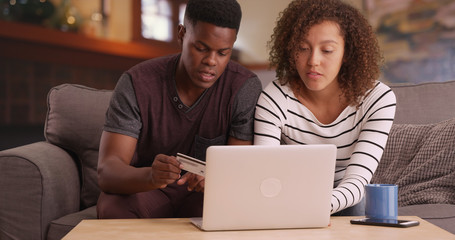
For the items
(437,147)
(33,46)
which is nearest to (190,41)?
(437,147)

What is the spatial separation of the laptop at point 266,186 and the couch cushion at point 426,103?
3.35 feet

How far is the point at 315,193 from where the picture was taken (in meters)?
1.18

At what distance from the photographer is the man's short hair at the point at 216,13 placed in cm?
153

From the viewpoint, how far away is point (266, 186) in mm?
1148

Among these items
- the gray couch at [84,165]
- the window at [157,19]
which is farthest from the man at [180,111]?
the window at [157,19]

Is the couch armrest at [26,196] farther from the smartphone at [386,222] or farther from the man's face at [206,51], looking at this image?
the smartphone at [386,222]

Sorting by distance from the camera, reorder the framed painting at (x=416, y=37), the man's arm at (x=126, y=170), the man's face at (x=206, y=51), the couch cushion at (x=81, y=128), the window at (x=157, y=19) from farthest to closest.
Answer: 1. the window at (x=157, y=19)
2. the framed painting at (x=416, y=37)
3. the couch cushion at (x=81, y=128)
4. the man's face at (x=206, y=51)
5. the man's arm at (x=126, y=170)

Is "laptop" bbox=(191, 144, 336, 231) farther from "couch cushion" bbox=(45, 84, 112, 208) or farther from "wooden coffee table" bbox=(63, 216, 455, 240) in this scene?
"couch cushion" bbox=(45, 84, 112, 208)

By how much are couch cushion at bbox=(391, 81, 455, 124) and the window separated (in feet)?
8.53

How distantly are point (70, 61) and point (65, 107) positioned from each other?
1.67 m

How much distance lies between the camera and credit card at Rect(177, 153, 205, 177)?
1157 mm

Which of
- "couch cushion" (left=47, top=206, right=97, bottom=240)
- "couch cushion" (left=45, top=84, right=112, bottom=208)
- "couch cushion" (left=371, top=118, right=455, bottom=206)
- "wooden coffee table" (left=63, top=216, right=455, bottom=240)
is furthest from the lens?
"couch cushion" (left=45, top=84, right=112, bottom=208)

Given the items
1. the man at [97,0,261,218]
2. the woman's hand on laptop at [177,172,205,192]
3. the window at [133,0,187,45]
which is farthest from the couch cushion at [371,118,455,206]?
the window at [133,0,187,45]

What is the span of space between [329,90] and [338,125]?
0.41ft
